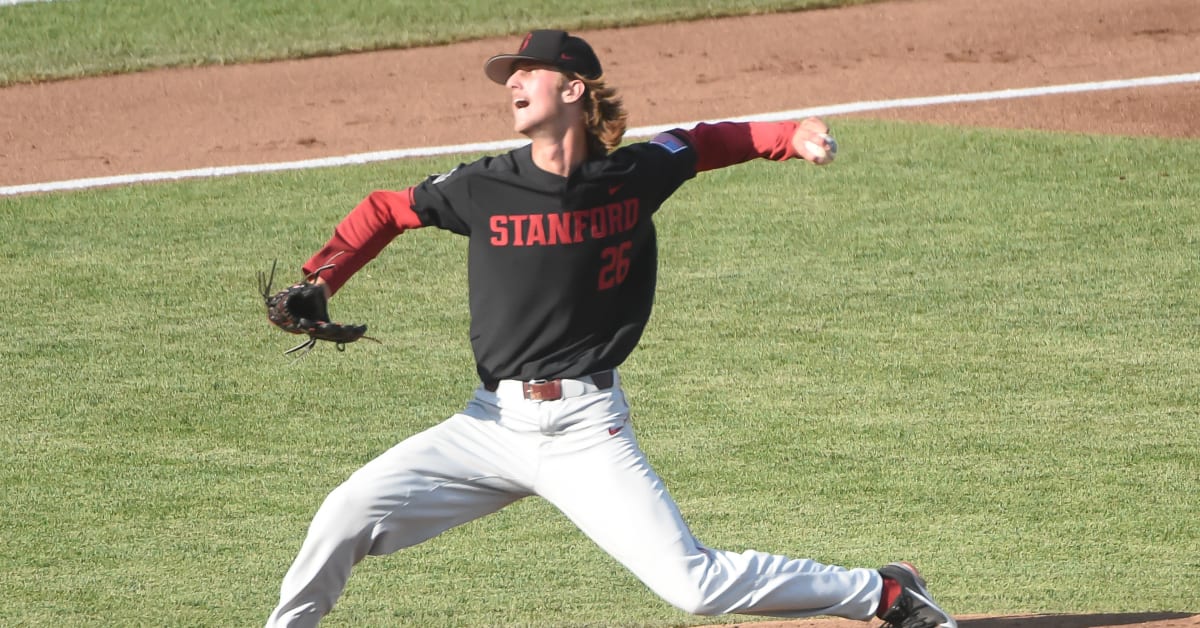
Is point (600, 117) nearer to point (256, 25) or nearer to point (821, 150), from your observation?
point (821, 150)

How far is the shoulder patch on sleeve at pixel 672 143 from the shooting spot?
14.5 ft

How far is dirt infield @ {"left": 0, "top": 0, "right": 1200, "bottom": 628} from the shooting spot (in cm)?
1082

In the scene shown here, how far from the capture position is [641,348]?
754 centimetres

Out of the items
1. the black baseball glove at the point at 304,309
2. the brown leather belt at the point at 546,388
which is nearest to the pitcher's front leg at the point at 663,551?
the brown leather belt at the point at 546,388

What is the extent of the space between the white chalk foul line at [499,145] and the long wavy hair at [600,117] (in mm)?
6043

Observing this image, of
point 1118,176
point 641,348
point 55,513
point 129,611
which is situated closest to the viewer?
point 129,611

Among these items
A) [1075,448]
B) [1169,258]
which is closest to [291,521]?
[1075,448]

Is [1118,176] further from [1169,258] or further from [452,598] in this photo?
[452,598]

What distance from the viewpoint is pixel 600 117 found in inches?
170

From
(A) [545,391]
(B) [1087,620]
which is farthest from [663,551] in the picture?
(B) [1087,620]

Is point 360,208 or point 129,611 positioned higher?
point 360,208

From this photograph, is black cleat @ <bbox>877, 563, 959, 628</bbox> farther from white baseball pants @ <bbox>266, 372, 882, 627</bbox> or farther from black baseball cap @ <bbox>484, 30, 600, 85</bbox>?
black baseball cap @ <bbox>484, 30, 600, 85</bbox>

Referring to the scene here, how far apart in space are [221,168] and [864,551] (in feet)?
19.6

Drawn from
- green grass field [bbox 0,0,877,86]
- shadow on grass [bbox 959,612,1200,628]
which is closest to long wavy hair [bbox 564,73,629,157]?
shadow on grass [bbox 959,612,1200,628]
